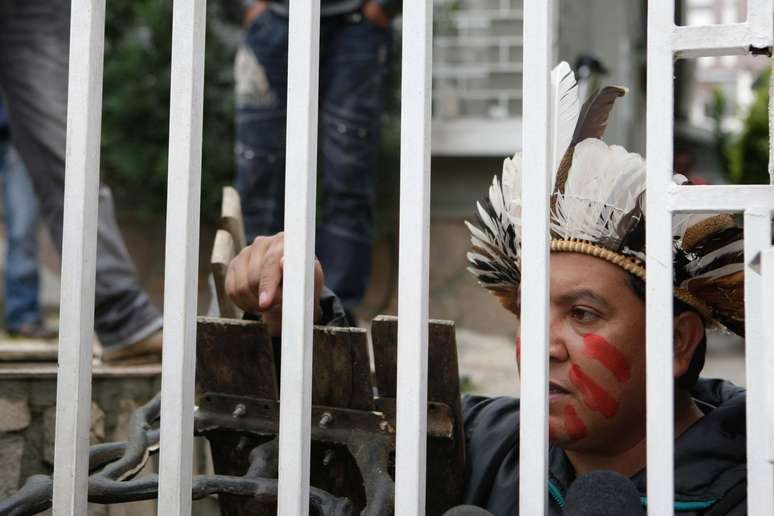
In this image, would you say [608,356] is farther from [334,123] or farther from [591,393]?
[334,123]

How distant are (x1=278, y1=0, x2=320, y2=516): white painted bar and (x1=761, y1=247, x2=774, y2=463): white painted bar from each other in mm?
543

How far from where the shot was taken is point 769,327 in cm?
112

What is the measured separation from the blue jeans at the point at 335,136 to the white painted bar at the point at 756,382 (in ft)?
8.19

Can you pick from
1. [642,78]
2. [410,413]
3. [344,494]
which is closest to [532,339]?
[410,413]

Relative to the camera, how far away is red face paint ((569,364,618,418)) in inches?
64.9

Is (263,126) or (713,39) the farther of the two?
(263,126)

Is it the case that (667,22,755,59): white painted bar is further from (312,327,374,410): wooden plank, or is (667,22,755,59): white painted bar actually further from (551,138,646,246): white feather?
(312,327,374,410): wooden plank

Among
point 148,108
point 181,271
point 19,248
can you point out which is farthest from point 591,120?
point 148,108

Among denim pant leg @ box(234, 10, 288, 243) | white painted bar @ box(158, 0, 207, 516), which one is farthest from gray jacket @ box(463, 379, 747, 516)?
denim pant leg @ box(234, 10, 288, 243)

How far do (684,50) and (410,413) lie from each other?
21.1 inches

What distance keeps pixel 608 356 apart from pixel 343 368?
0.41 metres

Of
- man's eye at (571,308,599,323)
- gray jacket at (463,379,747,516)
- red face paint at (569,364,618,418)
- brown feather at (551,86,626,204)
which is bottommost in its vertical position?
gray jacket at (463,379,747,516)

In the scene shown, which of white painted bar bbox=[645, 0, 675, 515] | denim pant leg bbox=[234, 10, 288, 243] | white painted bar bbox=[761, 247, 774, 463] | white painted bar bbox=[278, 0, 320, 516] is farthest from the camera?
denim pant leg bbox=[234, 10, 288, 243]

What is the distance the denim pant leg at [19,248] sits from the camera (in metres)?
4.59
